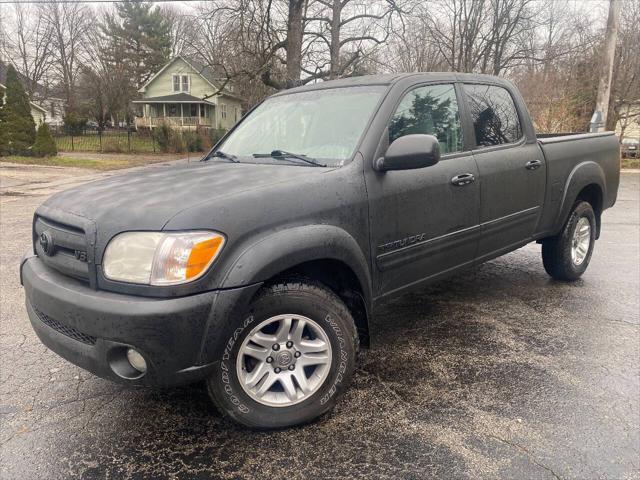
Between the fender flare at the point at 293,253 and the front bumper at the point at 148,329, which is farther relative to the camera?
the fender flare at the point at 293,253

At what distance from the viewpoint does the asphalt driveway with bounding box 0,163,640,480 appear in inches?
92.3

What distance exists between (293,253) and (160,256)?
0.62m

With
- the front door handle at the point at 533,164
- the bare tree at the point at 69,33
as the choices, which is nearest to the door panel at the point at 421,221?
the front door handle at the point at 533,164

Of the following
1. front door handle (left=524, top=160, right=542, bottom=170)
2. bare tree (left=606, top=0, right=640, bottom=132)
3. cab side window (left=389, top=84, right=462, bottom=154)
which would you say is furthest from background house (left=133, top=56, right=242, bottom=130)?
cab side window (left=389, top=84, right=462, bottom=154)

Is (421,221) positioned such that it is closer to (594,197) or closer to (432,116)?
A: (432,116)

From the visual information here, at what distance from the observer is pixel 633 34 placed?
2209cm

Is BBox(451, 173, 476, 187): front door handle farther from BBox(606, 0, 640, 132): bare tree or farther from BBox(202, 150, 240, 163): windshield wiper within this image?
BBox(606, 0, 640, 132): bare tree

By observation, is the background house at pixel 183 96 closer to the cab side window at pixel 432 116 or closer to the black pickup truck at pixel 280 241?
the cab side window at pixel 432 116

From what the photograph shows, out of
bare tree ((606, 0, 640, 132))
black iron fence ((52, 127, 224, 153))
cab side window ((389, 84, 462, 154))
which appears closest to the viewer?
cab side window ((389, 84, 462, 154))

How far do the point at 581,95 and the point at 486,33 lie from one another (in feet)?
25.6

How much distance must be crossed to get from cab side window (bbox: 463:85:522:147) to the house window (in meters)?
47.0

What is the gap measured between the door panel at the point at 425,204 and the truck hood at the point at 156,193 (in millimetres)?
490

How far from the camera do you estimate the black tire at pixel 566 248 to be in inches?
191

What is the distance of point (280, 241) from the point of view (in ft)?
7.89
